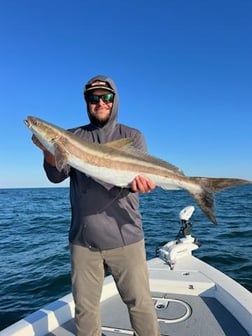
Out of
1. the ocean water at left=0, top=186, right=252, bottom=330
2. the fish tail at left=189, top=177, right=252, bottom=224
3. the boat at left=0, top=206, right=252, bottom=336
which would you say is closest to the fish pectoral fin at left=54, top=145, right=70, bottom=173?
the fish tail at left=189, top=177, right=252, bottom=224

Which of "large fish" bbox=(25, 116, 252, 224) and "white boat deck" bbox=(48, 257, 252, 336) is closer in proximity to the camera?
"large fish" bbox=(25, 116, 252, 224)

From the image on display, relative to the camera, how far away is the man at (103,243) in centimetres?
385

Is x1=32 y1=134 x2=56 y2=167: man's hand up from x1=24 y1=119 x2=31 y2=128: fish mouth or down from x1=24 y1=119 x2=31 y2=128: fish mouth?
down

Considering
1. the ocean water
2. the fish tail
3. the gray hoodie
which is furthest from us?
the ocean water

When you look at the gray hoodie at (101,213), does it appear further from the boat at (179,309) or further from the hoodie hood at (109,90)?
the boat at (179,309)

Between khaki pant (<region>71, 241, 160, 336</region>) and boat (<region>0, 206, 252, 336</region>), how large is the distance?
929 mm

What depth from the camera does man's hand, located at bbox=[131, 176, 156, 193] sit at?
3750mm

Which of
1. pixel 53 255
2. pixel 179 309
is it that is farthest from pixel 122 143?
pixel 53 255

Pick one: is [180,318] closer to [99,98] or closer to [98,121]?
[98,121]

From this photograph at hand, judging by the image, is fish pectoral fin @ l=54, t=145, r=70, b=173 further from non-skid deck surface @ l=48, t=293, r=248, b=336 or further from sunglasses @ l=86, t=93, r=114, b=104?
non-skid deck surface @ l=48, t=293, r=248, b=336

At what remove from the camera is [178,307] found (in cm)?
541

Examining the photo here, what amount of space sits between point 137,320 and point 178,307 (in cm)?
166

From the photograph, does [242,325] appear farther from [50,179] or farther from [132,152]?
[50,179]

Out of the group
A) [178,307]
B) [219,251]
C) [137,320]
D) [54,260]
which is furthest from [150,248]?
[137,320]
